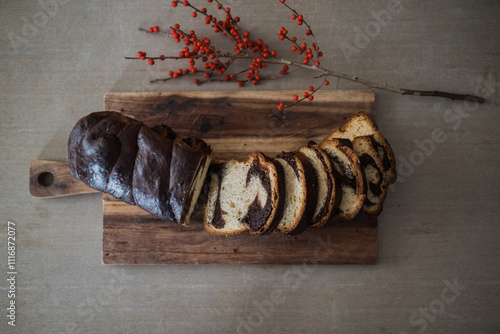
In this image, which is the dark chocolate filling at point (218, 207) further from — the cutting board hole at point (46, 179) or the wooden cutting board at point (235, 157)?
→ the cutting board hole at point (46, 179)

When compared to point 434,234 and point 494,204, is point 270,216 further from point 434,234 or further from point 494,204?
point 494,204

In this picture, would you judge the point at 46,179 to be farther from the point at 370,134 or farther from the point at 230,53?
the point at 370,134

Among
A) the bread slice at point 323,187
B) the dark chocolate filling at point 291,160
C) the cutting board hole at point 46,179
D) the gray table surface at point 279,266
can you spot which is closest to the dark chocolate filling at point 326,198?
the bread slice at point 323,187

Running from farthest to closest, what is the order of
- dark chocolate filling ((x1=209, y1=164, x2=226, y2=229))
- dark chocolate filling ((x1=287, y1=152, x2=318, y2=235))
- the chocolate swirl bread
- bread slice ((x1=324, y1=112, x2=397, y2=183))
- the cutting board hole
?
the cutting board hole < bread slice ((x1=324, y1=112, x2=397, y2=183)) < dark chocolate filling ((x1=209, y1=164, x2=226, y2=229)) < dark chocolate filling ((x1=287, y1=152, x2=318, y2=235)) < the chocolate swirl bread

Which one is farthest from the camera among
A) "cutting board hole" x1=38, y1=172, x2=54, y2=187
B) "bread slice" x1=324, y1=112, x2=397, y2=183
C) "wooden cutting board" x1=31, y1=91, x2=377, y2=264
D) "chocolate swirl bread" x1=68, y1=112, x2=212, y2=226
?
"cutting board hole" x1=38, y1=172, x2=54, y2=187

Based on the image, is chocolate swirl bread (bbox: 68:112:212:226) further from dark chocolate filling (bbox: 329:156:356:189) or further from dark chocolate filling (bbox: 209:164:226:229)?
dark chocolate filling (bbox: 329:156:356:189)

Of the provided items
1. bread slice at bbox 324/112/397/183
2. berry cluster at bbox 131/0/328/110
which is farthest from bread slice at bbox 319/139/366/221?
berry cluster at bbox 131/0/328/110

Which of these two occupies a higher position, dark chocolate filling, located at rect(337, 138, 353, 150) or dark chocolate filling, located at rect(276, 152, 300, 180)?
dark chocolate filling, located at rect(337, 138, 353, 150)
